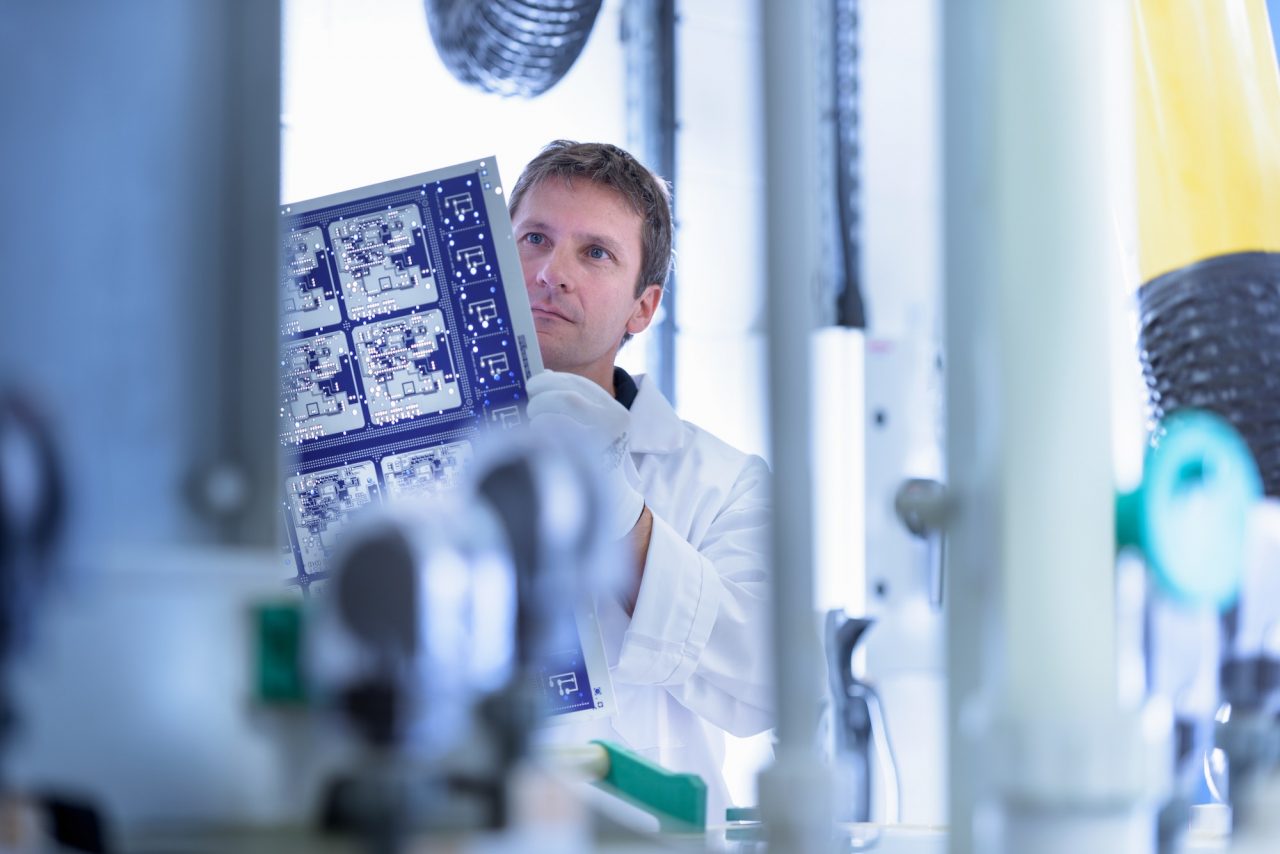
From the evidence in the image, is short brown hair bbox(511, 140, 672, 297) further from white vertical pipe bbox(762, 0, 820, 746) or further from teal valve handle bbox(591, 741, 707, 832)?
white vertical pipe bbox(762, 0, 820, 746)

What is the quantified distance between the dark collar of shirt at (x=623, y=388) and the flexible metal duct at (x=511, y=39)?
554 millimetres

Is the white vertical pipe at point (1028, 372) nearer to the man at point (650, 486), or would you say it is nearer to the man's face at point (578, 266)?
the man at point (650, 486)

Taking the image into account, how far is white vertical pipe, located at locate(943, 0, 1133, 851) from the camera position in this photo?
21.5 inches

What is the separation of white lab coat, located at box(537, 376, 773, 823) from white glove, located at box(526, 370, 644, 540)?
0.10 metres

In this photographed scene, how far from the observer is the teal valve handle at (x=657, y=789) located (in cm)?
75

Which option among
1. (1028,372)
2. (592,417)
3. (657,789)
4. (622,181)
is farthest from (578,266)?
(1028,372)

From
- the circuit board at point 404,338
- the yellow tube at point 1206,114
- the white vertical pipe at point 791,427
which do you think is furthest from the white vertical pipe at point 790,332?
the yellow tube at point 1206,114

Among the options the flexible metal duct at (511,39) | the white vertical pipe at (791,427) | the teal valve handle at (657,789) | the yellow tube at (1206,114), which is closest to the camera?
the white vertical pipe at (791,427)

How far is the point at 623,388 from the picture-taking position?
1788mm

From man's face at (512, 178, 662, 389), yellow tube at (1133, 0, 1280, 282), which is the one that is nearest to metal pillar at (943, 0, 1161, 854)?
yellow tube at (1133, 0, 1280, 282)

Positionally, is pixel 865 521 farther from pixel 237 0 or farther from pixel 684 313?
pixel 237 0

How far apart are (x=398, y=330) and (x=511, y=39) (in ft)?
3.15

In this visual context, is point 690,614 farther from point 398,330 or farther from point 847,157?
point 847,157

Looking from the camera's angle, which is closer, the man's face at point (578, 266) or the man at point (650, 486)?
the man at point (650, 486)
